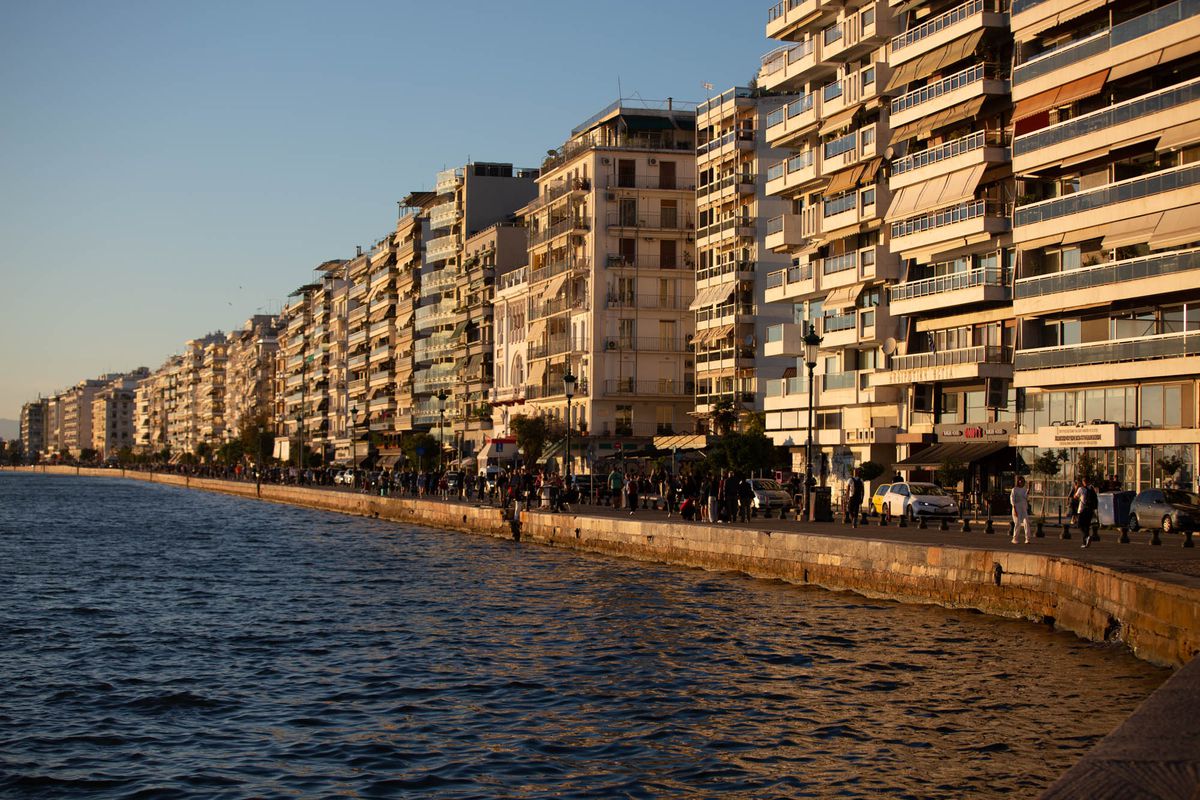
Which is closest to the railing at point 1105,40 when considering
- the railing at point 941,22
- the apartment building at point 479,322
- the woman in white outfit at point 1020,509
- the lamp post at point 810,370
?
the railing at point 941,22

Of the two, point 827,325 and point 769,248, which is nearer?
point 827,325

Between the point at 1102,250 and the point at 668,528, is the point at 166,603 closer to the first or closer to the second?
the point at 668,528

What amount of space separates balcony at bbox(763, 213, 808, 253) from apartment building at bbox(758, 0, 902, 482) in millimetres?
54

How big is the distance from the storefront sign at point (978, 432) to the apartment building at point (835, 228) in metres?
3.99

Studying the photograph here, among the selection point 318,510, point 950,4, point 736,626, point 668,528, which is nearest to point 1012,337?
point 950,4

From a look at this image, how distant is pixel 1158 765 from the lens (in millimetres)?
9445

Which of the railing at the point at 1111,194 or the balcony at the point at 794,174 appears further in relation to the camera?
the balcony at the point at 794,174

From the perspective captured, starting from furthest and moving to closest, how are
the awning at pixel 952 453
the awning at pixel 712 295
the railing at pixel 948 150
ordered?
1. the awning at pixel 712 295
2. the railing at pixel 948 150
3. the awning at pixel 952 453

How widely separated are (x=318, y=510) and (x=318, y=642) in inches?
2633

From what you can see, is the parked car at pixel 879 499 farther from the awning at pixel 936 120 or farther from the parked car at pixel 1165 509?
the awning at pixel 936 120

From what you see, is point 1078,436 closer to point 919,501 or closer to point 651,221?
point 919,501

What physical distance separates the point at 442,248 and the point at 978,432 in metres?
75.5

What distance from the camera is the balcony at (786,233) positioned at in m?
68.6

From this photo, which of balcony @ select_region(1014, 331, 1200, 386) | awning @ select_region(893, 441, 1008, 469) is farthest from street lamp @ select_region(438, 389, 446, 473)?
balcony @ select_region(1014, 331, 1200, 386)
